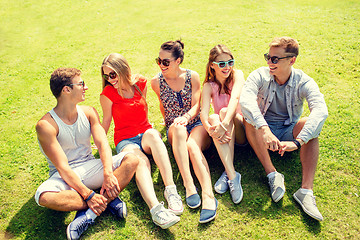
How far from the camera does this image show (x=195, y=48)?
31.6ft

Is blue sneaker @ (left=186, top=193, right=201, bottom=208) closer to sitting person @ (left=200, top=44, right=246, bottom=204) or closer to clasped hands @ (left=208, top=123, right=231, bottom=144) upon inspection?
sitting person @ (left=200, top=44, right=246, bottom=204)

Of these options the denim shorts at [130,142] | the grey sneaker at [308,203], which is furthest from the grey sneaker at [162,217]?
the grey sneaker at [308,203]

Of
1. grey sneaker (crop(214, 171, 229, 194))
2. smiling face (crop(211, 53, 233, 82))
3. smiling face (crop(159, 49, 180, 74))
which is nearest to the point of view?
grey sneaker (crop(214, 171, 229, 194))

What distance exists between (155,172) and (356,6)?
11.5 m

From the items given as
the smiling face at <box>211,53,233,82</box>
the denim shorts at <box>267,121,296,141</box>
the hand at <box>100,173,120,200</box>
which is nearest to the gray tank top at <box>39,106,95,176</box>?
the hand at <box>100,173,120,200</box>

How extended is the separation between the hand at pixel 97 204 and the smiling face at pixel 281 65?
3489 mm

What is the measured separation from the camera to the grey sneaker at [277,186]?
14.9ft

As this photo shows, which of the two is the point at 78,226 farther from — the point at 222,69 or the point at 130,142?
the point at 222,69

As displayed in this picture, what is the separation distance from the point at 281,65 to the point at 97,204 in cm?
369

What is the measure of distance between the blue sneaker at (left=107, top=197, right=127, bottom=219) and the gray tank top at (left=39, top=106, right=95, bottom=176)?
864mm

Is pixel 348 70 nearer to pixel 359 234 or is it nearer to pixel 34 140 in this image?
pixel 359 234

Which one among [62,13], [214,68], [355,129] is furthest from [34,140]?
[62,13]

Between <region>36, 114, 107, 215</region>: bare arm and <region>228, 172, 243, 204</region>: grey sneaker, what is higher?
<region>36, 114, 107, 215</region>: bare arm

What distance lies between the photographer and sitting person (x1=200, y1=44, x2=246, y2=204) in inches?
192
